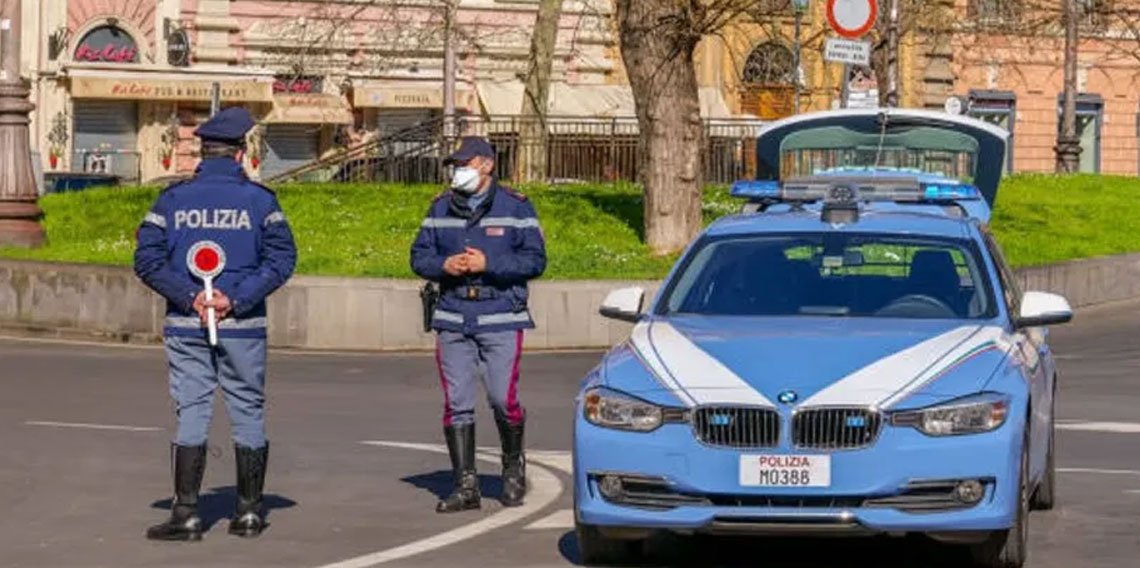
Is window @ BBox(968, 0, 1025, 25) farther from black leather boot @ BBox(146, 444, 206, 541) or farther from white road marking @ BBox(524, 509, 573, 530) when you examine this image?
black leather boot @ BBox(146, 444, 206, 541)

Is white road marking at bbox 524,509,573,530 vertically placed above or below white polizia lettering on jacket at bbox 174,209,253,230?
below

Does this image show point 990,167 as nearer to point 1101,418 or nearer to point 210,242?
point 1101,418

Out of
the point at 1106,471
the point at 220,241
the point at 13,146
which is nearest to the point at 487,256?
the point at 220,241

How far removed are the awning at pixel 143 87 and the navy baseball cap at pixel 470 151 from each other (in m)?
41.2

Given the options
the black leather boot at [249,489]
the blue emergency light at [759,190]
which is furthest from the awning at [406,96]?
the black leather boot at [249,489]

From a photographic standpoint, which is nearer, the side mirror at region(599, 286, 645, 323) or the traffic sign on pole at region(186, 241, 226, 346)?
the traffic sign on pole at region(186, 241, 226, 346)

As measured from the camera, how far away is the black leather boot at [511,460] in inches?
568

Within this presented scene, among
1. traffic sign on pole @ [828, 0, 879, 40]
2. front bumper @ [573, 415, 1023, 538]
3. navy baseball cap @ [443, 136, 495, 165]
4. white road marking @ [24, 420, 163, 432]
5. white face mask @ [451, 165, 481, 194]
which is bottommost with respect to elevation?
white road marking @ [24, 420, 163, 432]

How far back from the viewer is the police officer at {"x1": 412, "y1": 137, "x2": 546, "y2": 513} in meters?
14.2

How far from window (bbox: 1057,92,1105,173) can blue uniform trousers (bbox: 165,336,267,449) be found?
201ft

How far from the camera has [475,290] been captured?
14.2m

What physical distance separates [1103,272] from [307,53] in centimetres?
2556

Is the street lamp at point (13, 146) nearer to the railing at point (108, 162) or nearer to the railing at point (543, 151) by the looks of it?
the railing at point (543, 151)

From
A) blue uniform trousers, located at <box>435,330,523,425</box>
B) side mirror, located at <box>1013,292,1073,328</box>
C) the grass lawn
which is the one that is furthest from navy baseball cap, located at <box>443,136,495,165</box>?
the grass lawn
